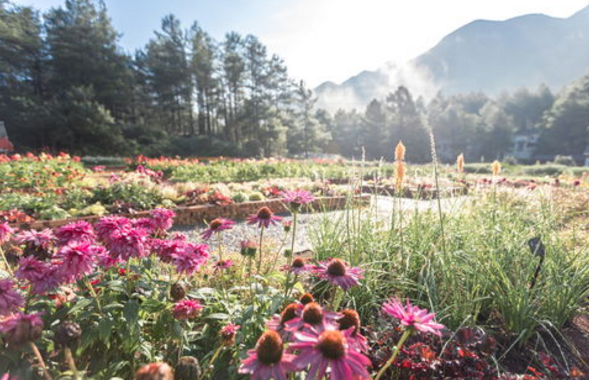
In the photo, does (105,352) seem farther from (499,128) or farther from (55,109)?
(499,128)

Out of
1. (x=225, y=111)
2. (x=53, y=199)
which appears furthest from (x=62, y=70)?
(x=53, y=199)

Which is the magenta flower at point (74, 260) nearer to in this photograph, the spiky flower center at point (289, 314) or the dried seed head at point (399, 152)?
the spiky flower center at point (289, 314)

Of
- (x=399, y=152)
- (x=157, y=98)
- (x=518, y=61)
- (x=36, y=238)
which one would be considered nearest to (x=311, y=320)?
(x=36, y=238)

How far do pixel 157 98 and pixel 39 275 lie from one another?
29823mm

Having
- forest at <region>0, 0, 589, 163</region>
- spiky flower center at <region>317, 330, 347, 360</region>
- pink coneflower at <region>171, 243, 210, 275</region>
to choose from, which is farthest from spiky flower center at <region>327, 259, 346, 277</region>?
forest at <region>0, 0, 589, 163</region>

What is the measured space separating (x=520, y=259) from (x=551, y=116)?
58086 millimetres

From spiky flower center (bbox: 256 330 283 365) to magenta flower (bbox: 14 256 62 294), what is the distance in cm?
72

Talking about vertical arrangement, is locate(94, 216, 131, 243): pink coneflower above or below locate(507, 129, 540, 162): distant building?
below

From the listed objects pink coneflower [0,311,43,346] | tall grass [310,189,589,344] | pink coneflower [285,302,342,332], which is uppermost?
pink coneflower [285,302,342,332]

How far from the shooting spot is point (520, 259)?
6.19ft

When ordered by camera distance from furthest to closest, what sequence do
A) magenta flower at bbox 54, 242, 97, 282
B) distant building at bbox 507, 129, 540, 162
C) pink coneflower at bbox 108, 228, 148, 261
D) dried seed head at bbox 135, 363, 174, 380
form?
1. distant building at bbox 507, 129, 540, 162
2. pink coneflower at bbox 108, 228, 148, 261
3. magenta flower at bbox 54, 242, 97, 282
4. dried seed head at bbox 135, 363, 174, 380

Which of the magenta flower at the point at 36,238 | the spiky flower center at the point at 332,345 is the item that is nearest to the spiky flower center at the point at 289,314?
the spiky flower center at the point at 332,345

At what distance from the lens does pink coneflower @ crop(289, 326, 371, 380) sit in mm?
583

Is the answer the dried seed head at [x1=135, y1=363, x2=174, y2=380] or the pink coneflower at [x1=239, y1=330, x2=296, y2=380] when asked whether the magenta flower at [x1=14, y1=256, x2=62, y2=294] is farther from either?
the pink coneflower at [x1=239, y1=330, x2=296, y2=380]
